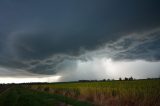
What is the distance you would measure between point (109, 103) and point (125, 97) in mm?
2137

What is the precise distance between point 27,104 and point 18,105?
93 cm

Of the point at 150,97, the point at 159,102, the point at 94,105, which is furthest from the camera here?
the point at 94,105

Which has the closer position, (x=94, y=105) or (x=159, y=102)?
(x=159, y=102)

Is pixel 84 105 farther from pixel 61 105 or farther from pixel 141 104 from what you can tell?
pixel 141 104

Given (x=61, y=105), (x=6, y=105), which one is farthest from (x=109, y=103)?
(x=6, y=105)

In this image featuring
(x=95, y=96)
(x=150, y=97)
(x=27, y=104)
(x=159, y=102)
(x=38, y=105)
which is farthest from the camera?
(x=95, y=96)

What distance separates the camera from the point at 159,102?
1770 centimetres

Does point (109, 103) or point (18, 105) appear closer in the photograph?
point (109, 103)

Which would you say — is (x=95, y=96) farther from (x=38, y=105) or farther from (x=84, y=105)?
(x=38, y=105)

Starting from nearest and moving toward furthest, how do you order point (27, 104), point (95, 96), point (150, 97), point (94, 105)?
point (150, 97) → point (94, 105) → point (27, 104) → point (95, 96)

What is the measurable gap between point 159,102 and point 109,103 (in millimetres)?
4772

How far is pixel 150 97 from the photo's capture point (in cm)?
1889

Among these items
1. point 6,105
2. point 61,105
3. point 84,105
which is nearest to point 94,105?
point 84,105

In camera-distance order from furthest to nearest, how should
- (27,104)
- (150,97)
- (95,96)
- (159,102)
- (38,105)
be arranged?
(95,96)
(27,104)
(38,105)
(150,97)
(159,102)
